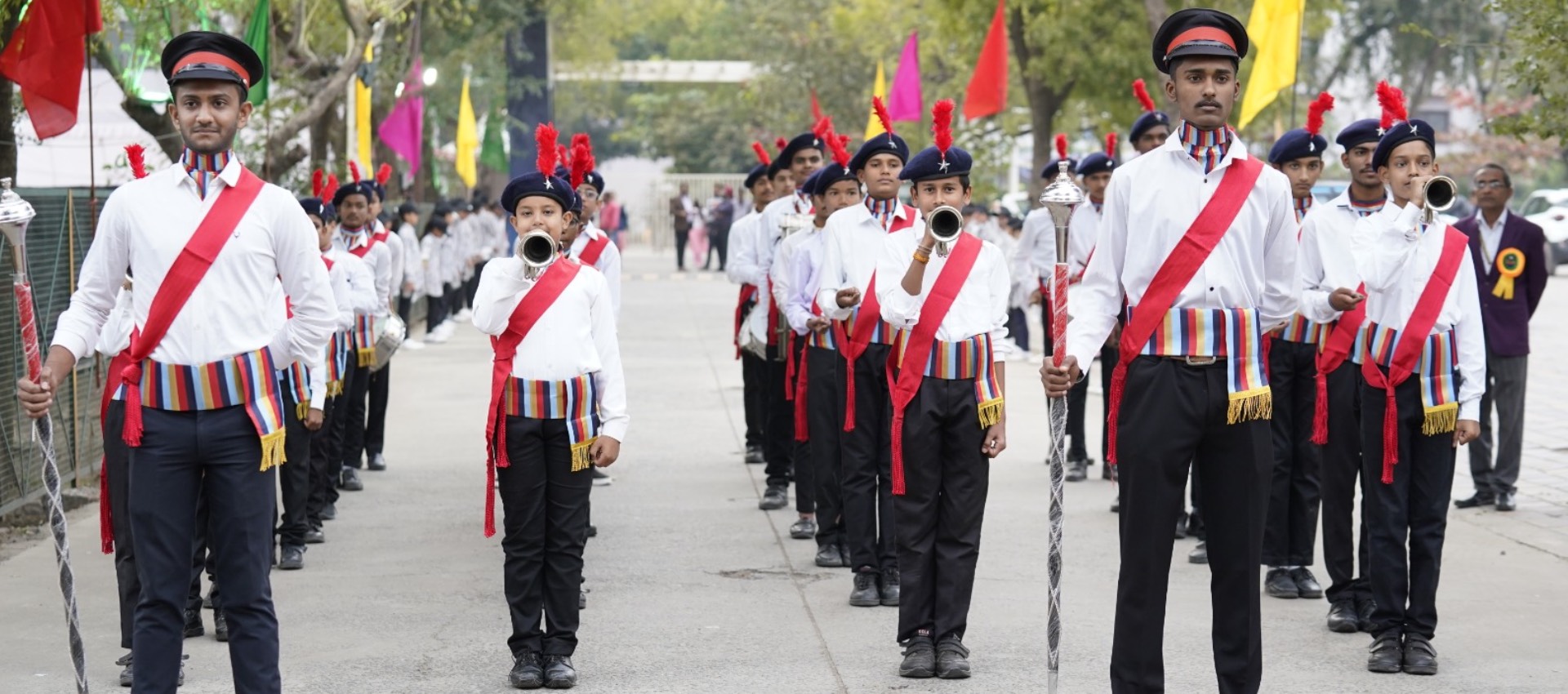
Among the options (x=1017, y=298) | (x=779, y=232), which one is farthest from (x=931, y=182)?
(x=1017, y=298)

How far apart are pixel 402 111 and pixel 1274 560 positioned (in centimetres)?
2002

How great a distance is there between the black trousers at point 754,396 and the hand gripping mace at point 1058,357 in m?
6.13

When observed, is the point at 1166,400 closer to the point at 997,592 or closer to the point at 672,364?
the point at 997,592

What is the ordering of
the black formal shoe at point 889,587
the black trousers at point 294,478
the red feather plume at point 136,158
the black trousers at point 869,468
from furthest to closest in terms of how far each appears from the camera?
1. the black trousers at point 294,478
2. the black formal shoe at point 889,587
3. the black trousers at point 869,468
4. the red feather plume at point 136,158

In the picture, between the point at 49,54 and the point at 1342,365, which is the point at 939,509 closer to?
the point at 1342,365

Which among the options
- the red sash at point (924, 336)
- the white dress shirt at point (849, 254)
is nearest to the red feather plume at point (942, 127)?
the red sash at point (924, 336)

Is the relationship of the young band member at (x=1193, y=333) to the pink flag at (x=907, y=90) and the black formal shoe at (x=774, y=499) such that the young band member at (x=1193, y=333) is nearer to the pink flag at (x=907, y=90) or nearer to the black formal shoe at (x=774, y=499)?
the black formal shoe at (x=774, y=499)

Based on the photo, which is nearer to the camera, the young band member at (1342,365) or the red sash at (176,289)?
the red sash at (176,289)

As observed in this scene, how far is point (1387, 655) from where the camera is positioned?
7.15 meters

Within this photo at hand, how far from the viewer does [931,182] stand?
7.26 metres

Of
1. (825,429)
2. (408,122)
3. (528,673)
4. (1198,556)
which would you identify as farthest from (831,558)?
(408,122)

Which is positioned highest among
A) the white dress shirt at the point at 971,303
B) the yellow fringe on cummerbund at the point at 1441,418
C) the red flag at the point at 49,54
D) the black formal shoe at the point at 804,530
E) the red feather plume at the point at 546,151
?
the red flag at the point at 49,54

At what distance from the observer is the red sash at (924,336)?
716 centimetres

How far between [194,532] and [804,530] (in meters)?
4.86
